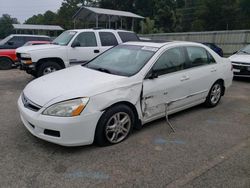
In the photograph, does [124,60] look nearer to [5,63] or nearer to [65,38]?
[65,38]

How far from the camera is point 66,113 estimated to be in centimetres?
299

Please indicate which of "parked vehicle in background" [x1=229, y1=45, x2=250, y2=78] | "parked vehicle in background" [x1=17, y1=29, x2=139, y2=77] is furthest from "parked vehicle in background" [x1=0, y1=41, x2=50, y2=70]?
"parked vehicle in background" [x1=229, y1=45, x2=250, y2=78]

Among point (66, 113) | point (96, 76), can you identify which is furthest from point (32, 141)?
point (96, 76)

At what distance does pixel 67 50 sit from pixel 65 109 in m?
4.94

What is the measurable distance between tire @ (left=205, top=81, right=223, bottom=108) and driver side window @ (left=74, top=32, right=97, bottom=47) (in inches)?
174

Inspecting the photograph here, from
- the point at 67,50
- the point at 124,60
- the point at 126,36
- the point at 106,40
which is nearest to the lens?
the point at 124,60

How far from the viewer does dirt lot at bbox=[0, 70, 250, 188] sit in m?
2.65

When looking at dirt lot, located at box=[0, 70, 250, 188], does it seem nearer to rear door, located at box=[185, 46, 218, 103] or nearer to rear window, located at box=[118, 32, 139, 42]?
rear door, located at box=[185, 46, 218, 103]

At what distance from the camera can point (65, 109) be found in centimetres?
300

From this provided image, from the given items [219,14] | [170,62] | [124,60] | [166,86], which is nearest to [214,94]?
[170,62]

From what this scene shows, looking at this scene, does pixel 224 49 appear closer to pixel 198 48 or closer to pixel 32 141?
pixel 198 48

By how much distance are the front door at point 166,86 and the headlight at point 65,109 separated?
1.14 metres

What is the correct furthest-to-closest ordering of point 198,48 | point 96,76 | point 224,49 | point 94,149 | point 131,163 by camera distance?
point 224,49 → point 198,48 → point 96,76 → point 94,149 → point 131,163

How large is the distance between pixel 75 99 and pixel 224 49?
57.7ft
